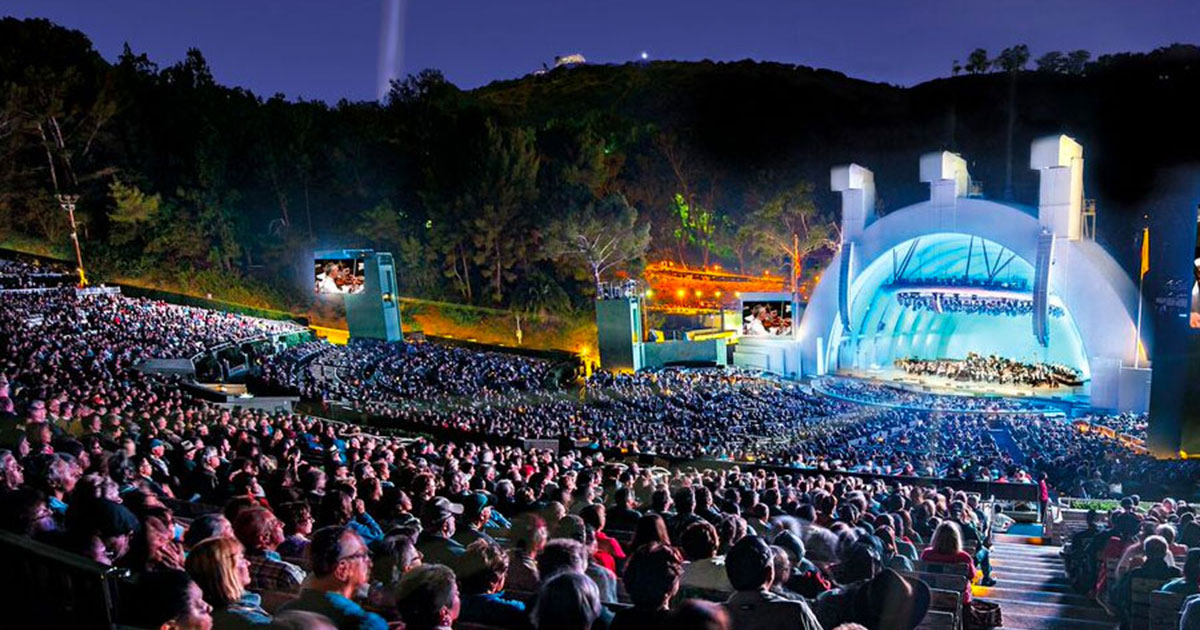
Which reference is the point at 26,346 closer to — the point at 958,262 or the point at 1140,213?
the point at 958,262

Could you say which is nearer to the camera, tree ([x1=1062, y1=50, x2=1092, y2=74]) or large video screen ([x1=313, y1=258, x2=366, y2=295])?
large video screen ([x1=313, y1=258, x2=366, y2=295])

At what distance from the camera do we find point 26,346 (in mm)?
18984

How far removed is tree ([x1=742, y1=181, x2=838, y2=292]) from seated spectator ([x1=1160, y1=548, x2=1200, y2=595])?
40.3 m

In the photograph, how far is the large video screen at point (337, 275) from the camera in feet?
121

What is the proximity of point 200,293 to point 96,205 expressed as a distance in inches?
355

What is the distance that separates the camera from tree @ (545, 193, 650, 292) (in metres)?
40.9

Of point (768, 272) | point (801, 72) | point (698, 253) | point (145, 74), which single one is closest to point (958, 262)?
point (768, 272)

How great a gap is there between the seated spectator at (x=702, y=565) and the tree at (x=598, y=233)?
1441 inches

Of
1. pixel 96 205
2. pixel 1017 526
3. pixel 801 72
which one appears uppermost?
pixel 801 72

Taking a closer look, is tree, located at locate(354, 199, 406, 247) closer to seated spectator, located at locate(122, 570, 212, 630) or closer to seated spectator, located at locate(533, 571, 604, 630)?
seated spectator, located at locate(122, 570, 212, 630)

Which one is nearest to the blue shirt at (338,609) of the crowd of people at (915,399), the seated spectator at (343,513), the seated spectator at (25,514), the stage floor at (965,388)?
the seated spectator at (343,513)

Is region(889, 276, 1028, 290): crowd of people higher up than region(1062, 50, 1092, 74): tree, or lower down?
lower down

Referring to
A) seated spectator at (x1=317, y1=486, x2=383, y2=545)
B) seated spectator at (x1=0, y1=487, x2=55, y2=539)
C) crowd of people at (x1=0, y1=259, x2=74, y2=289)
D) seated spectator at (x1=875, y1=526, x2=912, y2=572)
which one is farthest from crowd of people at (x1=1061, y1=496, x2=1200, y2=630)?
crowd of people at (x1=0, y1=259, x2=74, y2=289)

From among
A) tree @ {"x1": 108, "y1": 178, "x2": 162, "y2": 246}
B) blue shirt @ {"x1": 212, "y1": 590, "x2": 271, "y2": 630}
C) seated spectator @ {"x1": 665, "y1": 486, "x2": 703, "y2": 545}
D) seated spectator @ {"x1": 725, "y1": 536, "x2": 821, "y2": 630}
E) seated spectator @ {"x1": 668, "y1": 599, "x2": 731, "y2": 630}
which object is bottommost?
seated spectator @ {"x1": 665, "y1": 486, "x2": 703, "y2": 545}
